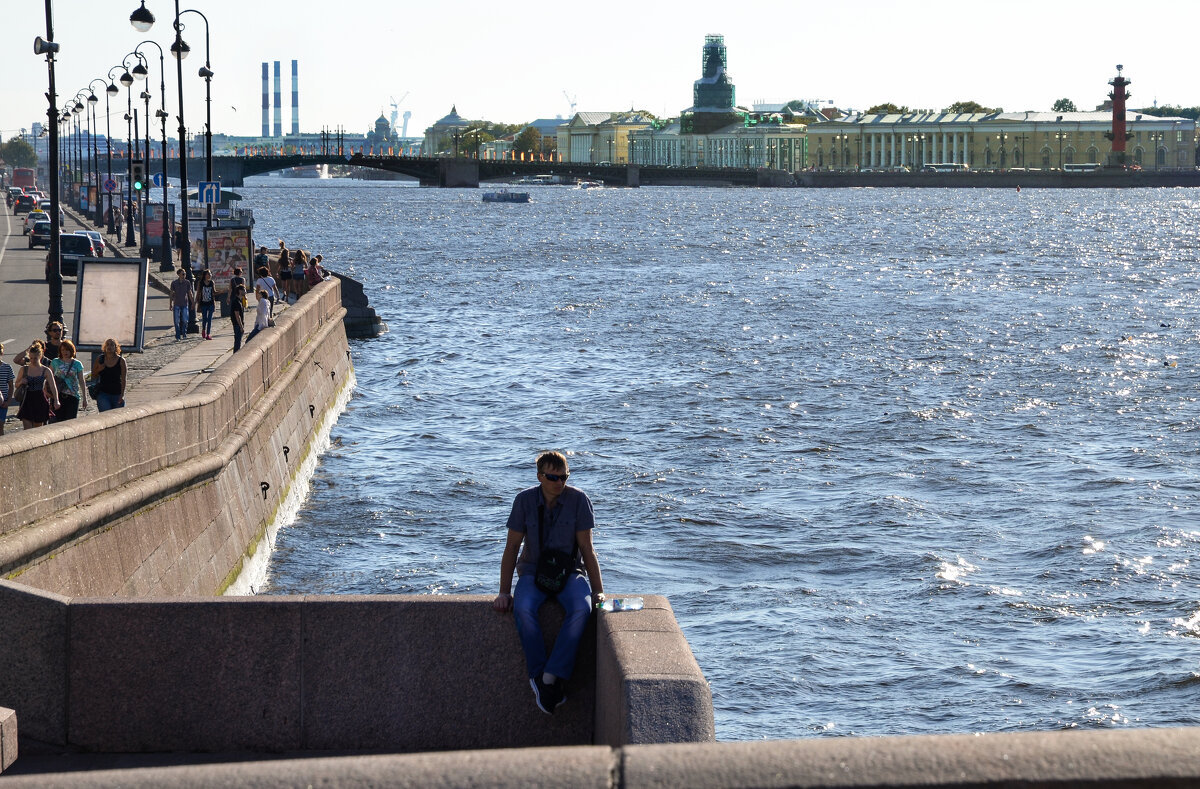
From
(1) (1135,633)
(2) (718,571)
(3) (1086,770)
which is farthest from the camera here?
(2) (718,571)

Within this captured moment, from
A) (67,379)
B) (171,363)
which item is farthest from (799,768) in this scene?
(171,363)

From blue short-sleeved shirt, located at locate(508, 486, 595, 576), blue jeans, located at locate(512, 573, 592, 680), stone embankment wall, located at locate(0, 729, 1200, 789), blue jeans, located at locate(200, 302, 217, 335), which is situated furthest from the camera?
blue jeans, located at locate(200, 302, 217, 335)

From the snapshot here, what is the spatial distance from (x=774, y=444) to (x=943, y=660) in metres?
12.9

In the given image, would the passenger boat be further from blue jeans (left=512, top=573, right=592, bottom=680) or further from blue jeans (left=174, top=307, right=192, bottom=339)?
blue jeans (left=512, top=573, right=592, bottom=680)

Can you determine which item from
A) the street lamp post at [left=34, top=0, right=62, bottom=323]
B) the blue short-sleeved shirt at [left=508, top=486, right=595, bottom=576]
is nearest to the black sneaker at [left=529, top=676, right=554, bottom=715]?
the blue short-sleeved shirt at [left=508, top=486, right=595, bottom=576]

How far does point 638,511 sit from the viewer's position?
74.4 feet

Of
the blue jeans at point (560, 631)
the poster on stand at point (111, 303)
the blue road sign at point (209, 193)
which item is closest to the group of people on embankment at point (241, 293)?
the poster on stand at point (111, 303)

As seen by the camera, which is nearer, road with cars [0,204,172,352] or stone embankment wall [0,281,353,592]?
stone embankment wall [0,281,353,592]

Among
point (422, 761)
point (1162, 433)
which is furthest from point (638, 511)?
point (422, 761)

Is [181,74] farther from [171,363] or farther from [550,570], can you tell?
[550,570]

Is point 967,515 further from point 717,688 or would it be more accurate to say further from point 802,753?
point 802,753

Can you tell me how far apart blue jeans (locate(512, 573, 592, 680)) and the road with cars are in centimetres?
1889

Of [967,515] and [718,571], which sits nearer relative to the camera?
[718,571]

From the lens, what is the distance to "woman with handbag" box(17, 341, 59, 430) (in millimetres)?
14766
